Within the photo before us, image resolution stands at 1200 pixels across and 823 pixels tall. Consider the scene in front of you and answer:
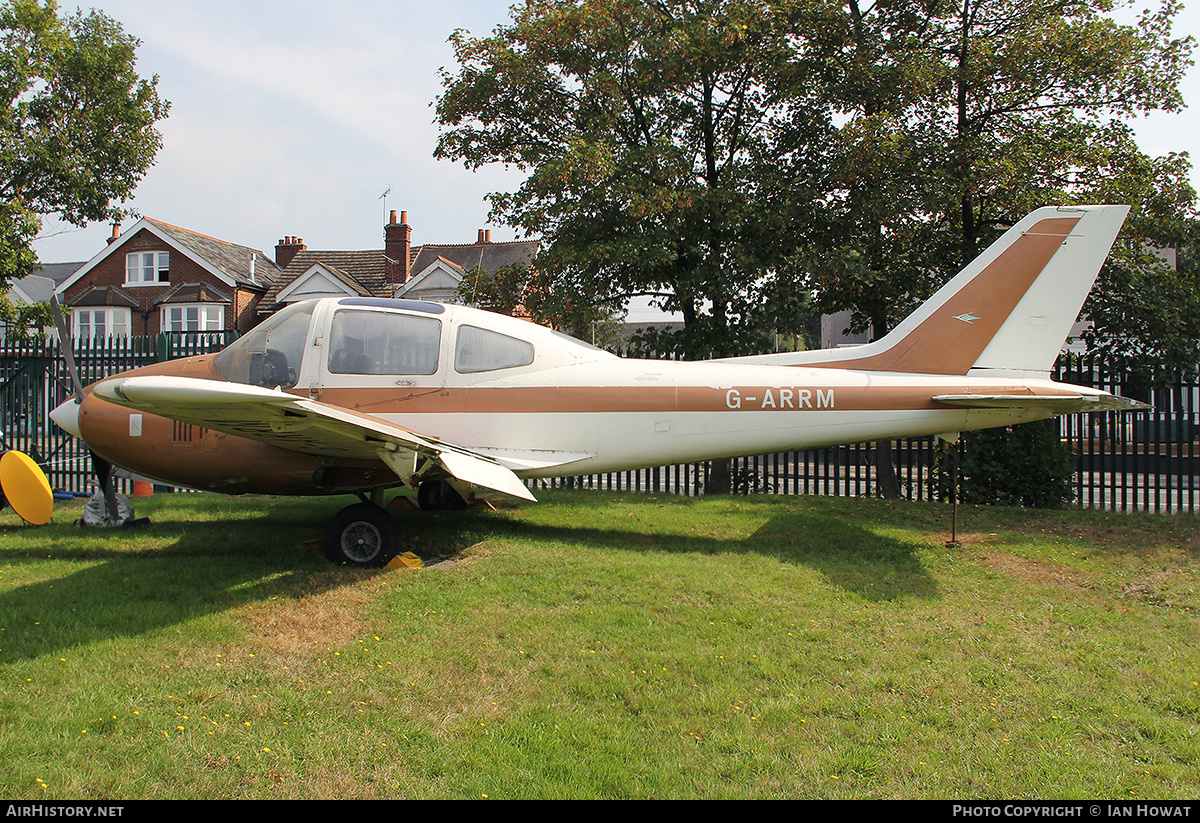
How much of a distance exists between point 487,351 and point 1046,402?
537cm

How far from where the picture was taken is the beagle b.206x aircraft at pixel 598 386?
687cm

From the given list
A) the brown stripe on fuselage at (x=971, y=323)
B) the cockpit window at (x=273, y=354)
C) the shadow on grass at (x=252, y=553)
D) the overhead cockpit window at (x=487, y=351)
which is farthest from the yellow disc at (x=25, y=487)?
the brown stripe on fuselage at (x=971, y=323)

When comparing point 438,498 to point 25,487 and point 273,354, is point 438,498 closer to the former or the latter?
point 273,354

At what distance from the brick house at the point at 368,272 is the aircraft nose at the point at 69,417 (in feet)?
74.8

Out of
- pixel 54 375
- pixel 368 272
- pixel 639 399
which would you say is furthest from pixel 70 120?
pixel 639 399

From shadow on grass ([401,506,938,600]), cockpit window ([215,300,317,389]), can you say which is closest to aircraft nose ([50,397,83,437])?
cockpit window ([215,300,317,389])

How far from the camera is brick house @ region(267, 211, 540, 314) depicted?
31719 millimetres

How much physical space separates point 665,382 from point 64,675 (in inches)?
203

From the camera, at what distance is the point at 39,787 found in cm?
294

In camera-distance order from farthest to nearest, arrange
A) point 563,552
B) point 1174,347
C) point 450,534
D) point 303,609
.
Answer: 1. point 1174,347
2. point 450,534
3. point 563,552
4. point 303,609

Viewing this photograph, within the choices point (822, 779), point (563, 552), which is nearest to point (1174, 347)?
point (563, 552)

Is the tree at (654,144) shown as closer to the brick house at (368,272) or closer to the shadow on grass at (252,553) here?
the shadow on grass at (252,553)
